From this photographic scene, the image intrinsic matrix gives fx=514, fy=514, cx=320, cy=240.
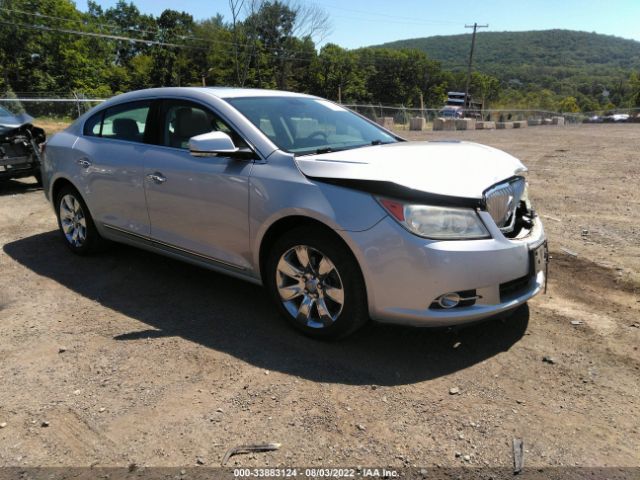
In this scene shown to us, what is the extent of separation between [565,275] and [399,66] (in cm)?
11900

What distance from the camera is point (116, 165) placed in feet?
14.3

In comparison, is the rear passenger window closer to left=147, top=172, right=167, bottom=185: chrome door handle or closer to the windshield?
left=147, top=172, right=167, bottom=185: chrome door handle

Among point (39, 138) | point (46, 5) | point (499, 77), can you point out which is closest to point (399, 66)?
point (499, 77)

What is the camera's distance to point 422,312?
115 inches

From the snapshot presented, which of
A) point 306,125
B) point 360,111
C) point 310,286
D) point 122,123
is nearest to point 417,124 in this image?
point 360,111

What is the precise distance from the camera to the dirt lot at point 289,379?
7.89 ft

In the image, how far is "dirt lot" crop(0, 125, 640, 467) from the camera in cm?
241

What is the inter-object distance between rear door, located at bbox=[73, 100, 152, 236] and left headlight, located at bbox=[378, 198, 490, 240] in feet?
7.48

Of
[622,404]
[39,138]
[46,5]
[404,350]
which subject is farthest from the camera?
[46,5]

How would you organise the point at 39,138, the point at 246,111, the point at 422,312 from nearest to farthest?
the point at 422,312 < the point at 246,111 < the point at 39,138

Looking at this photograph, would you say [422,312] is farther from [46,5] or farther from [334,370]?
[46,5]

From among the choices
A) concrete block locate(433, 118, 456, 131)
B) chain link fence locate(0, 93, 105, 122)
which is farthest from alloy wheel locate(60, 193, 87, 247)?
concrete block locate(433, 118, 456, 131)

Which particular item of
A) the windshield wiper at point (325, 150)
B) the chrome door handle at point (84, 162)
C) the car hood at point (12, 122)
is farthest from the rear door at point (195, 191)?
the car hood at point (12, 122)

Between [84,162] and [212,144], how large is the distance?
2.00 m
